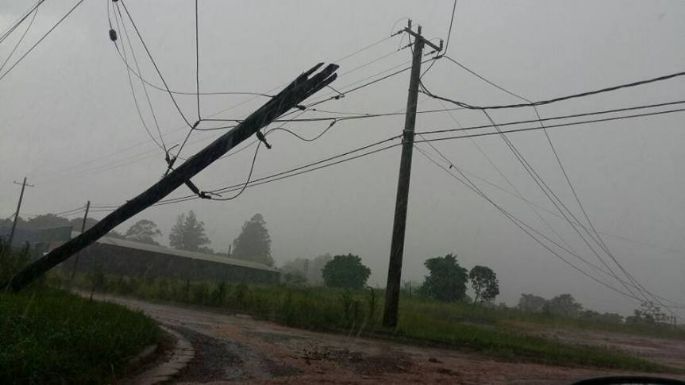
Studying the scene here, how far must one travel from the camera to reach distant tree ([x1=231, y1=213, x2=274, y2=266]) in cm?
13062

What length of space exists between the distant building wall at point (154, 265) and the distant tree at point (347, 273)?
10611mm

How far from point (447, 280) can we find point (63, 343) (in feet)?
134

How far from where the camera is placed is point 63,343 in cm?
631

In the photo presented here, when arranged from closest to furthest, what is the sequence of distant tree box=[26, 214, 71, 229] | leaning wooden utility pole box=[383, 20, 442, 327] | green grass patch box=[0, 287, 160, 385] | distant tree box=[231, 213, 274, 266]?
green grass patch box=[0, 287, 160, 385]
leaning wooden utility pole box=[383, 20, 442, 327]
distant tree box=[26, 214, 71, 229]
distant tree box=[231, 213, 274, 266]

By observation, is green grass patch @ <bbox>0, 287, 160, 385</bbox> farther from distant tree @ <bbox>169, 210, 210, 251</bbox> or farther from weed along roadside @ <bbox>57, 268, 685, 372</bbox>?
distant tree @ <bbox>169, 210, 210, 251</bbox>

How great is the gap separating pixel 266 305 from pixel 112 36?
12643mm

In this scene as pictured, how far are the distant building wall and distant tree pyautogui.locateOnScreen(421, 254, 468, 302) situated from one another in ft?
77.6

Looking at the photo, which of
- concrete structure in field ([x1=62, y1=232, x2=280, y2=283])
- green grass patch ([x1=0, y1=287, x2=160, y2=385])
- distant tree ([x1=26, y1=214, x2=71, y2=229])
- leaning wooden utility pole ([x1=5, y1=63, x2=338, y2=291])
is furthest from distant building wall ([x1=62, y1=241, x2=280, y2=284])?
distant tree ([x1=26, y1=214, x2=71, y2=229])

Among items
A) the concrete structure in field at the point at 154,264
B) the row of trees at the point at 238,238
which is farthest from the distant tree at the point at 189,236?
the concrete structure in field at the point at 154,264

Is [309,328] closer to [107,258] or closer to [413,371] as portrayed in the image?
[413,371]

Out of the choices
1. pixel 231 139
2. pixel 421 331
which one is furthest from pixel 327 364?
pixel 421 331

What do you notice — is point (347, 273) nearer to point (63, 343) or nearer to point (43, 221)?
point (63, 343)

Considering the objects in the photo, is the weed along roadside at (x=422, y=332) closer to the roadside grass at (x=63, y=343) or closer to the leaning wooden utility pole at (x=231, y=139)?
the leaning wooden utility pole at (x=231, y=139)

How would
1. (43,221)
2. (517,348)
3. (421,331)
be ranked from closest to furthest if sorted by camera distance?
(517,348) < (421,331) < (43,221)
